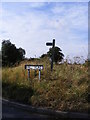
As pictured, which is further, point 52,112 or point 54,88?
point 54,88

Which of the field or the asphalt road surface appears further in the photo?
the field

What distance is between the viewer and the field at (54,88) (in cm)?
805

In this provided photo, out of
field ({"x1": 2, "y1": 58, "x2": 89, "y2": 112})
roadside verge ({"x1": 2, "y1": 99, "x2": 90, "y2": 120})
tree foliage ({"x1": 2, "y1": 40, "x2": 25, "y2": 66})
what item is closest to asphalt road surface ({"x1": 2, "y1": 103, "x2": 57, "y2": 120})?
roadside verge ({"x1": 2, "y1": 99, "x2": 90, "y2": 120})

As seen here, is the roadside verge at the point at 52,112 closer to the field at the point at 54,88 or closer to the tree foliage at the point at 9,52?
the field at the point at 54,88

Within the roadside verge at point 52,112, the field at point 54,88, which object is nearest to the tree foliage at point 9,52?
the field at point 54,88

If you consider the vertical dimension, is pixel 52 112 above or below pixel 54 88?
below

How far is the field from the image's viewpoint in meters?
8.05

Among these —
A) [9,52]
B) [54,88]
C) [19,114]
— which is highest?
[9,52]

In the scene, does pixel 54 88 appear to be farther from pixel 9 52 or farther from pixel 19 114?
pixel 9 52

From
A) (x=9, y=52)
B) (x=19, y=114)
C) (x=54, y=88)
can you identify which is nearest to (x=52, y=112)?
(x=19, y=114)

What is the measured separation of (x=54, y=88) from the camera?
30.7 ft

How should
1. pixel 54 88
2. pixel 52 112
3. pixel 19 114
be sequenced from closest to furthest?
pixel 52 112 < pixel 19 114 < pixel 54 88

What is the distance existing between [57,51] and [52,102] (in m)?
11.1

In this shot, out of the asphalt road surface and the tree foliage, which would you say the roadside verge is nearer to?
the asphalt road surface
